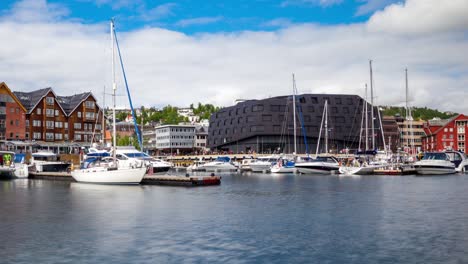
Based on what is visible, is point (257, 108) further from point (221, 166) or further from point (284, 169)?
point (284, 169)

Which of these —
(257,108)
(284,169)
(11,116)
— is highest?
(257,108)

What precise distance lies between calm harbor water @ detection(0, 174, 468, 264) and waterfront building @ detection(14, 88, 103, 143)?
287 ft

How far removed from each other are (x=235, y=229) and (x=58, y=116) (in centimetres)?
11807

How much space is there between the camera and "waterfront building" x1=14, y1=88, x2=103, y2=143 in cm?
13312

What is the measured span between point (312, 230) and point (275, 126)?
143 meters

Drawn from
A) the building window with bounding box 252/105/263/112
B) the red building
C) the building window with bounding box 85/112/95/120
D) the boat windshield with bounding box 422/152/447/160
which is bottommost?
the boat windshield with bounding box 422/152/447/160

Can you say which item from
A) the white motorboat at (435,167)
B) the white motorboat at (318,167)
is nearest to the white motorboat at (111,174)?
the white motorboat at (318,167)

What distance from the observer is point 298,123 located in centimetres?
16925

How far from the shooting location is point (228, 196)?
52.1m

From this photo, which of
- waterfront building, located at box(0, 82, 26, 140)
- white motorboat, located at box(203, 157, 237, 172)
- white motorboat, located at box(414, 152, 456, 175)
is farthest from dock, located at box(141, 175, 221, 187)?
waterfront building, located at box(0, 82, 26, 140)

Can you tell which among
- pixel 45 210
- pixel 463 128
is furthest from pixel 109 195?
pixel 463 128

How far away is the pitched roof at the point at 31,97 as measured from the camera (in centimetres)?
13302

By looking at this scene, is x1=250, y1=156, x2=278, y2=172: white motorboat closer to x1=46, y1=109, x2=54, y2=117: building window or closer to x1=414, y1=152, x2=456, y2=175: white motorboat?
x1=414, y1=152, x2=456, y2=175: white motorboat

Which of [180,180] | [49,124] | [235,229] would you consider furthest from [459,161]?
[49,124]
